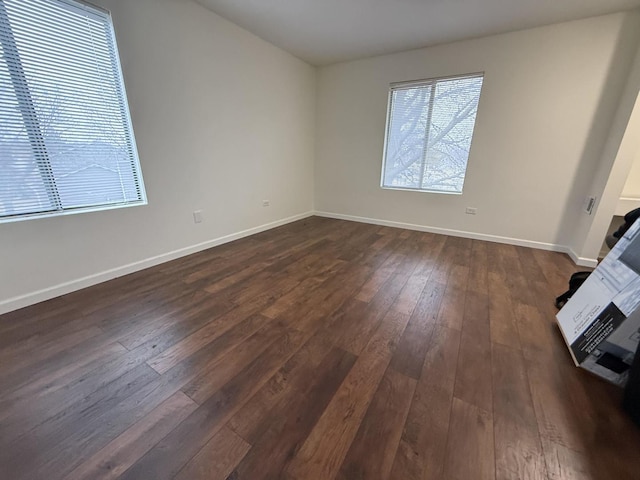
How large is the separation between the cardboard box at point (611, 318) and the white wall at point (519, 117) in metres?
2.00

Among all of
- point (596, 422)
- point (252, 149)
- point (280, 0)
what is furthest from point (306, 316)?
point (280, 0)

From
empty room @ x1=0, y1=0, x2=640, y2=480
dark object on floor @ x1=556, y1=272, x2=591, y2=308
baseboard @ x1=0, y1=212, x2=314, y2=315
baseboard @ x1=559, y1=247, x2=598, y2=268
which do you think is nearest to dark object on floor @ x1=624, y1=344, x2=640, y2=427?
empty room @ x1=0, y1=0, x2=640, y2=480

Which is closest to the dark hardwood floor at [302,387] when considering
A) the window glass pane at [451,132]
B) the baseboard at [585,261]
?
the baseboard at [585,261]

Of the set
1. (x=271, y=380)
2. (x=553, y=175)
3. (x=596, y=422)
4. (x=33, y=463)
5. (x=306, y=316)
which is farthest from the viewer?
(x=553, y=175)

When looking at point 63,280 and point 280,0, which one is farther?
point 280,0

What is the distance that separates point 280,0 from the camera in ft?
8.06

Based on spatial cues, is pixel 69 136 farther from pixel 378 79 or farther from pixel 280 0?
pixel 378 79

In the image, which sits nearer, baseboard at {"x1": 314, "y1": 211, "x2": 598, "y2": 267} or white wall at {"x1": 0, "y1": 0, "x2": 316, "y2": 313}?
white wall at {"x1": 0, "y1": 0, "x2": 316, "y2": 313}

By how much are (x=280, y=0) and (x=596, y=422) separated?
3777mm

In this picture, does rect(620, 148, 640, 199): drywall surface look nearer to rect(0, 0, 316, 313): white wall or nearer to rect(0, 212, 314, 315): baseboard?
rect(0, 0, 316, 313): white wall

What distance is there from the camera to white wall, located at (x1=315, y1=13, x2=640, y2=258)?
2.74 meters

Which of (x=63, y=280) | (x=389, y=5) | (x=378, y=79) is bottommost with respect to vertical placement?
(x=63, y=280)

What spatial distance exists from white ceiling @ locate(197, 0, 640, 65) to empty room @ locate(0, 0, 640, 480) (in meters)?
0.04

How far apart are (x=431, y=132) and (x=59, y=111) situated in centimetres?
407
